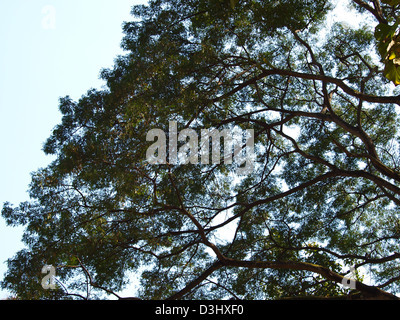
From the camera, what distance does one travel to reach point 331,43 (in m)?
Result: 8.27

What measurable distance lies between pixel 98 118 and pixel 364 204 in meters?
5.18

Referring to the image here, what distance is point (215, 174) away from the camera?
739 centimetres

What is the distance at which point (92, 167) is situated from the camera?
5.58m

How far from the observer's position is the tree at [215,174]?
5.73m

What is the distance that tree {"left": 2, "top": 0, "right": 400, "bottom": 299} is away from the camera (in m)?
5.73

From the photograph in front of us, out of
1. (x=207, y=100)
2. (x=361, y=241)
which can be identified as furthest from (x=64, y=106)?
A: (x=361, y=241)

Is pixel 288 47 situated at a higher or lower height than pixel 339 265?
→ higher

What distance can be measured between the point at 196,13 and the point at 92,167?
3.24 metres
